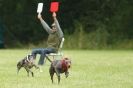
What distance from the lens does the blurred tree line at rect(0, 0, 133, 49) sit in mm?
41875

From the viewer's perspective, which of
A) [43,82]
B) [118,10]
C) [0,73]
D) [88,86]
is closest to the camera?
[88,86]

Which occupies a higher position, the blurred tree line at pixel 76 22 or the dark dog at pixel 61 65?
the dark dog at pixel 61 65

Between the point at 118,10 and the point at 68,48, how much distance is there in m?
5.35

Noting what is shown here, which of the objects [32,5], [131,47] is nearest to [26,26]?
[32,5]

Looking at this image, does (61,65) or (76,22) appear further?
(76,22)

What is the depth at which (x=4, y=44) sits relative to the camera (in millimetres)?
43625

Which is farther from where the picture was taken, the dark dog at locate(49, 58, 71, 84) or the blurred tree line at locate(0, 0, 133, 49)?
the blurred tree line at locate(0, 0, 133, 49)

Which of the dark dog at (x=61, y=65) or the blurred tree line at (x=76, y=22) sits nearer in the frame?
the dark dog at (x=61, y=65)

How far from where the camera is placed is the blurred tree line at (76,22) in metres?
41.9

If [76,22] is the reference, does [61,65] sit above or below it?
above

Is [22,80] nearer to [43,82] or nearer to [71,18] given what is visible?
[43,82]

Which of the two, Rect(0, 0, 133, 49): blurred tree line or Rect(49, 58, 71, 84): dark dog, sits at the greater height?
Rect(49, 58, 71, 84): dark dog

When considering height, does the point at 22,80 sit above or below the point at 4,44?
above

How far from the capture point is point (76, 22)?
43.1 metres
